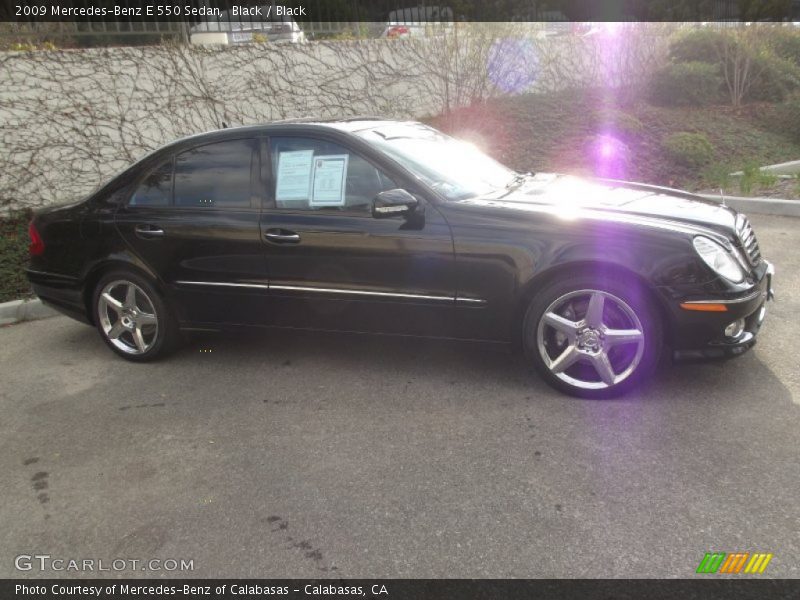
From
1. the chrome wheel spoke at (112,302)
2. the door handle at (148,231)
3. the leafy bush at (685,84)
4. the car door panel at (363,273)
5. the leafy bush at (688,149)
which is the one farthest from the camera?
the leafy bush at (685,84)

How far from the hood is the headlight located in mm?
120

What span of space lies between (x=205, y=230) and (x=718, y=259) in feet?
9.84

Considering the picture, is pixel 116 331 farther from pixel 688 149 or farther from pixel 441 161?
pixel 688 149

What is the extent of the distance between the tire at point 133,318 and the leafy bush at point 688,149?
27.1 feet

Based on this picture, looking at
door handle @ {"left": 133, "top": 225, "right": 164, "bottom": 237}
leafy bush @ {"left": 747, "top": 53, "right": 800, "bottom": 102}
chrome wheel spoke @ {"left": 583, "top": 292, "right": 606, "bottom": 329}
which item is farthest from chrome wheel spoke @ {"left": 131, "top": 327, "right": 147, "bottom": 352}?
leafy bush @ {"left": 747, "top": 53, "right": 800, "bottom": 102}

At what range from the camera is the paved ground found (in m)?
2.59

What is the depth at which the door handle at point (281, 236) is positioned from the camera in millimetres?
4164

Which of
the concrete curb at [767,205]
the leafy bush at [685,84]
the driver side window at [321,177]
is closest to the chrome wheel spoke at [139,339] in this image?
the driver side window at [321,177]

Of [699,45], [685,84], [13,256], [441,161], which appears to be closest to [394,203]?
[441,161]

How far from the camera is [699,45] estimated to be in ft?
44.7

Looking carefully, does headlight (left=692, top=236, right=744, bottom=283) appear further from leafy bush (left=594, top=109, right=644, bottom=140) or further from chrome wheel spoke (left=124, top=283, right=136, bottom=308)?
leafy bush (left=594, top=109, right=644, bottom=140)

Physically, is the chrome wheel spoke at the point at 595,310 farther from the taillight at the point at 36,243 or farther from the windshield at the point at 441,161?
the taillight at the point at 36,243

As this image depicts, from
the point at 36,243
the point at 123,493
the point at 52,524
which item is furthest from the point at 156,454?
the point at 36,243

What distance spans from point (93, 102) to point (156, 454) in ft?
21.2
